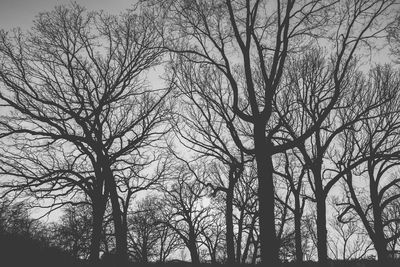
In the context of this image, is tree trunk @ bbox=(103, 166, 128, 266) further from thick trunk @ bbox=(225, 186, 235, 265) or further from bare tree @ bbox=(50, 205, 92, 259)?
thick trunk @ bbox=(225, 186, 235, 265)

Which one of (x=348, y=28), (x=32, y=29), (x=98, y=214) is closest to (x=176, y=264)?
(x=98, y=214)

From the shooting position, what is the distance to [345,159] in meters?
16.4

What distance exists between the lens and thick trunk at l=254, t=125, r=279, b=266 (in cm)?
722

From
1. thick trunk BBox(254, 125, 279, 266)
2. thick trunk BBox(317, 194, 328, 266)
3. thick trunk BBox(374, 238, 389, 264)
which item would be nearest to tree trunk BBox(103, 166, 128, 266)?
thick trunk BBox(254, 125, 279, 266)

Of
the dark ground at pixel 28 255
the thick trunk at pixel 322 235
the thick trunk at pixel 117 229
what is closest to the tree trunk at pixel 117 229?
the thick trunk at pixel 117 229

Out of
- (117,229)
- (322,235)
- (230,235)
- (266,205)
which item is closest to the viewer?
(266,205)

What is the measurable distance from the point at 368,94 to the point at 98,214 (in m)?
13.6

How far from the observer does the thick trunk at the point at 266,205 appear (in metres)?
7.22

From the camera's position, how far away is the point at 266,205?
25.3 ft

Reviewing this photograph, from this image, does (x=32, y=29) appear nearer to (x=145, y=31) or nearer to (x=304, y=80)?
(x=145, y=31)

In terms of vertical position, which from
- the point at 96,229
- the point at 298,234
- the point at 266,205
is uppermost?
the point at 266,205

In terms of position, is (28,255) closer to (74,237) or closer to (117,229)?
(117,229)

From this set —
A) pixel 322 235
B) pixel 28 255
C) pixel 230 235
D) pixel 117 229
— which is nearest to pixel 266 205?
pixel 322 235

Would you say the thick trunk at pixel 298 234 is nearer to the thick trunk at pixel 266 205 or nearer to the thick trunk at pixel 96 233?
the thick trunk at pixel 266 205
